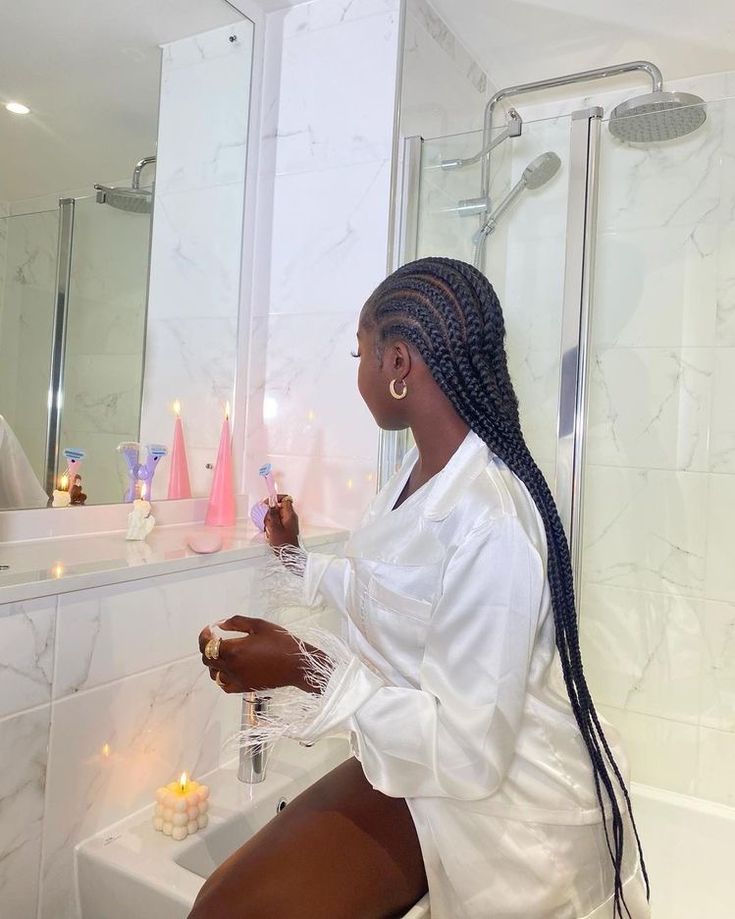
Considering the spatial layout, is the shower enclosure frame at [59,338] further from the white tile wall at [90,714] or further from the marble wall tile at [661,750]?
the marble wall tile at [661,750]

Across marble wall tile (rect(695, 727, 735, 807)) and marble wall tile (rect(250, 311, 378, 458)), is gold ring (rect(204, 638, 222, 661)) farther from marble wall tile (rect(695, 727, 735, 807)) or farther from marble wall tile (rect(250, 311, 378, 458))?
marble wall tile (rect(695, 727, 735, 807))

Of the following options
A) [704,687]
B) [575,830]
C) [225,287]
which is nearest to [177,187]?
[225,287]

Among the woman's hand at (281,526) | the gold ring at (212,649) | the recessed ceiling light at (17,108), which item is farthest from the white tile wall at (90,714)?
the recessed ceiling light at (17,108)

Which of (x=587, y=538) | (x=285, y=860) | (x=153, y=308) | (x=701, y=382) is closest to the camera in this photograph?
(x=285, y=860)

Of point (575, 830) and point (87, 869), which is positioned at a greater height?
point (575, 830)

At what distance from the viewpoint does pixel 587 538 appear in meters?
1.76

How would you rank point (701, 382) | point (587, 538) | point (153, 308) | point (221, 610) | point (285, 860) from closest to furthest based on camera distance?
point (285, 860) → point (221, 610) → point (153, 308) → point (701, 382) → point (587, 538)

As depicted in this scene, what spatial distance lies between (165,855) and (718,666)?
4.20 ft

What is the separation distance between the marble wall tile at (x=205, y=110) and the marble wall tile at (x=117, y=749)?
102 cm

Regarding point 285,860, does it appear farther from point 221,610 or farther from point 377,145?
point 377,145

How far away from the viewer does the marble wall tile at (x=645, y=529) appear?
1.67 m

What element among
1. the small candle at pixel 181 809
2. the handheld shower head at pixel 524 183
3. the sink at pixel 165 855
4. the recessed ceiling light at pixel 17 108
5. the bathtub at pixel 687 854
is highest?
the handheld shower head at pixel 524 183

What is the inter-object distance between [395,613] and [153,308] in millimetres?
966

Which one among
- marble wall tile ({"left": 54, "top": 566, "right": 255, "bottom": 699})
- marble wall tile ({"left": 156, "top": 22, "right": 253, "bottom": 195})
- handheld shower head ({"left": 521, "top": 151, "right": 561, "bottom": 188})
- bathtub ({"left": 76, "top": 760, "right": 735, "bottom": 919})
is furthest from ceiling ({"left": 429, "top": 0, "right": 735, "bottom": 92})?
bathtub ({"left": 76, "top": 760, "right": 735, "bottom": 919})
